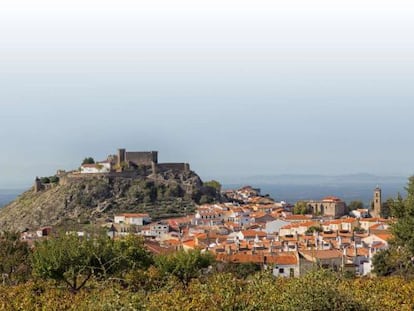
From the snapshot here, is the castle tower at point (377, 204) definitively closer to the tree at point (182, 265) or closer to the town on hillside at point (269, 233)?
the town on hillside at point (269, 233)

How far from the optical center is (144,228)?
77000mm

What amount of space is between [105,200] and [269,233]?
25.6m

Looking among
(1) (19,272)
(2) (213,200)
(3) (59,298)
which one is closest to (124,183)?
(2) (213,200)

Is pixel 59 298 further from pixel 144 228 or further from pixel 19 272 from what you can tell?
pixel 144 228

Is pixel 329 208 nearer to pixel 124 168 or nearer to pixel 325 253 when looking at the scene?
pixel 124 168

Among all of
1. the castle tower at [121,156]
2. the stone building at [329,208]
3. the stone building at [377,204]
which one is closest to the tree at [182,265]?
the stone building at [377,204]

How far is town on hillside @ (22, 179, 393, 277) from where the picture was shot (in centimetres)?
4884

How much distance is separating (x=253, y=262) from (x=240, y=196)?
71.4 m

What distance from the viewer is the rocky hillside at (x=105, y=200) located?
8994cm

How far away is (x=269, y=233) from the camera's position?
74.4 metres

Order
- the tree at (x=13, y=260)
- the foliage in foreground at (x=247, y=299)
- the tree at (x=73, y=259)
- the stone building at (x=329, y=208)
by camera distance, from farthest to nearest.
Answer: the stone building at (x=329, y=208)
the tree at (x=13, y=260)
the tree at (x=73, y=259)
the foliage in foreground at (x=247, y=299)

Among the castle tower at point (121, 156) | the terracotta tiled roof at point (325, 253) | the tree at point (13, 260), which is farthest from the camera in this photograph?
the castle tower at point (121, 156)

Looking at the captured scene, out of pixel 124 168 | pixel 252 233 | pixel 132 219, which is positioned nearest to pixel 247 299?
pixel 252 233

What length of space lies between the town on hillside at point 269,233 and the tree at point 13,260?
791 cm
